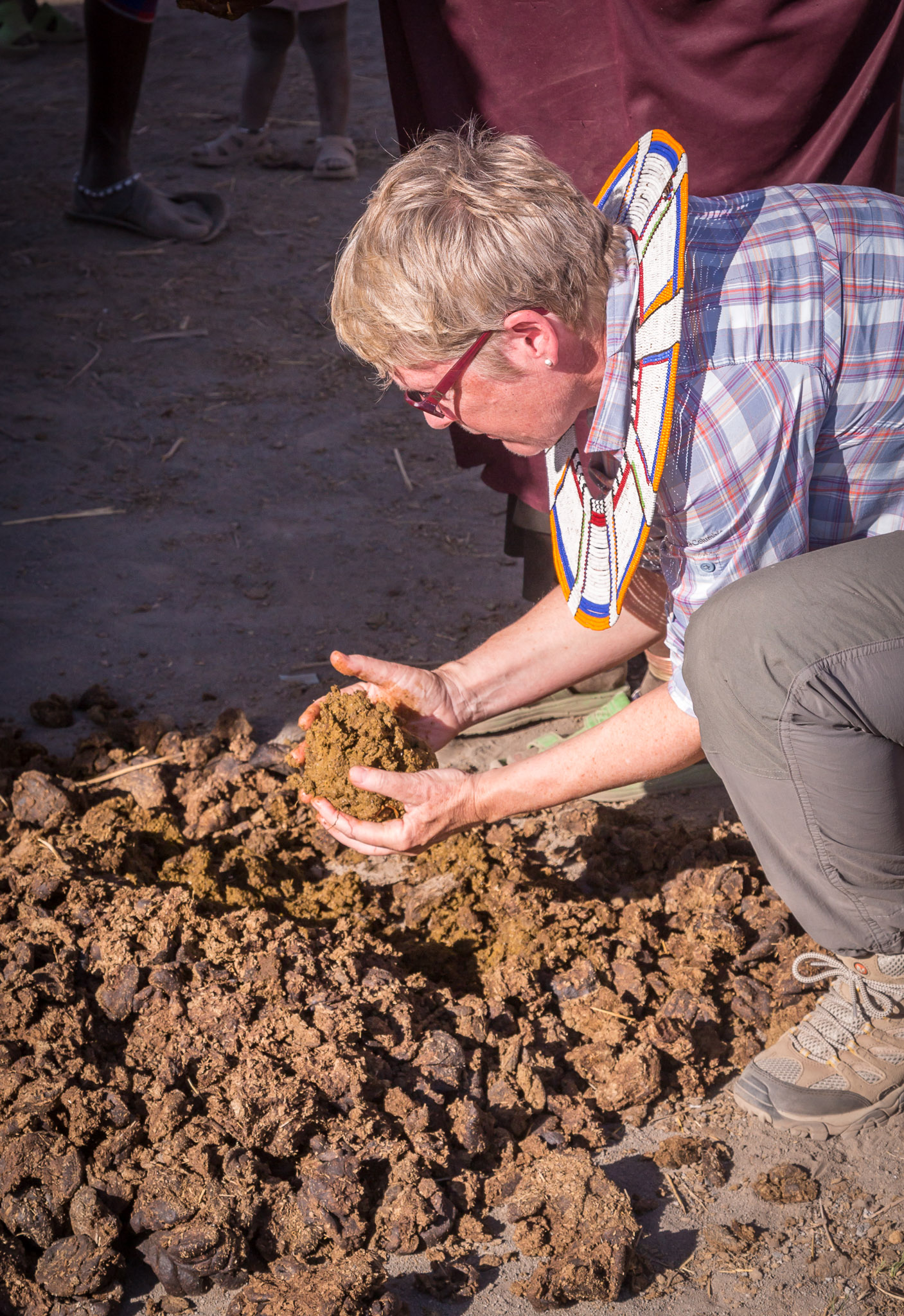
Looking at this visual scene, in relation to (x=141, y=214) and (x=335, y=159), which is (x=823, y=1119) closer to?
(x=141, y=214)

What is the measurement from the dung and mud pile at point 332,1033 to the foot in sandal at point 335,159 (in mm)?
5798

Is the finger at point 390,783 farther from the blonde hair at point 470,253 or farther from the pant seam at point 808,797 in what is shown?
the blonde hair at point 470,253

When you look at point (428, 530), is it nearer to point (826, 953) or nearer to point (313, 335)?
point (313, 335)

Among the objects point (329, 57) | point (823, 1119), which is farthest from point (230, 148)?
point (823, 1119)

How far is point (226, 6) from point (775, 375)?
1917 mm

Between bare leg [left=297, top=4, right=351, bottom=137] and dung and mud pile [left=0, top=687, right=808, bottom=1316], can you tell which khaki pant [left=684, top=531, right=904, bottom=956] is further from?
bare leg [left=297, top=4, right=351, bottom=137]

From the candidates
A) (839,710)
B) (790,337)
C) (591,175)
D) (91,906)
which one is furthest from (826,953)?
(591,175)

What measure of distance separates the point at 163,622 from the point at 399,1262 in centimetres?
243

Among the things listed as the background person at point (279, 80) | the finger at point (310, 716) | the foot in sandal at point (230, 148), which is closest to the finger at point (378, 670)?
the finger at point (310, 716)

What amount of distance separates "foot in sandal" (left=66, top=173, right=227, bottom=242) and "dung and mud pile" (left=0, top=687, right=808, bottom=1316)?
477 centimetres

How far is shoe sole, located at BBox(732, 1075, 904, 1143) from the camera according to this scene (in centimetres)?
221

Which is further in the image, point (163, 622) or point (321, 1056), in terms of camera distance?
point (163, 622)

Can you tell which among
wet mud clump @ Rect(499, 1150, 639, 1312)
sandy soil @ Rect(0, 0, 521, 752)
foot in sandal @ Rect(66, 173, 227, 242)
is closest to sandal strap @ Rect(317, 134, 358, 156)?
sandy soil @ Rect(0, 0, 521, 752)

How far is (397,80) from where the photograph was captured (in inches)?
121
